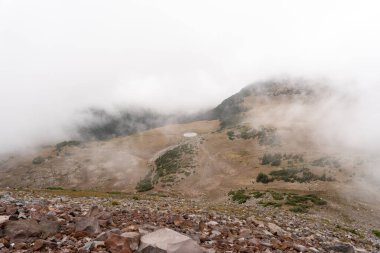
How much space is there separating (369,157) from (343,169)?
15.2 m

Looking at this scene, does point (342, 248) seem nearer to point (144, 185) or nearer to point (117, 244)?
point (117, 244)

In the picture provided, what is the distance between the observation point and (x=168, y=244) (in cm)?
1076

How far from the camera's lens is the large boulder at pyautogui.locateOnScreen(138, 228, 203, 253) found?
1061 cm

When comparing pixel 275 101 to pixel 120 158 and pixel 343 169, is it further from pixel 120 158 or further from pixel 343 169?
pixel 343 169

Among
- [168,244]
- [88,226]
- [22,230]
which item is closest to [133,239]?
[168,244]

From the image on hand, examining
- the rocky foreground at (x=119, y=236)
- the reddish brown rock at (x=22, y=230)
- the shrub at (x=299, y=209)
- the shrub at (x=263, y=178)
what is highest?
the reddish brown rock at (x=22, y=230)

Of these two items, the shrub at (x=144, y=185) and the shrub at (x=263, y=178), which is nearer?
the shrub at (x=263, y=178)

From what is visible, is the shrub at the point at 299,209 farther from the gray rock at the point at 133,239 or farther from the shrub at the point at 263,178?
the gray rock at the point at 133,239

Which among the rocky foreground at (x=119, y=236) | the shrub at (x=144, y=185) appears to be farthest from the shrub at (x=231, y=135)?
the rocky foreground at (x=119, y=236)

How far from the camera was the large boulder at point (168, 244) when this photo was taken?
34.8ft

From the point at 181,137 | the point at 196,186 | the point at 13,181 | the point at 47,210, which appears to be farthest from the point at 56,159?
the point at 47,210

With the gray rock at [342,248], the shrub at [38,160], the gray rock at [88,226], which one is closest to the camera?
the gray rock at [88,226]

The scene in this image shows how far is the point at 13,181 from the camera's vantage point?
14438cm

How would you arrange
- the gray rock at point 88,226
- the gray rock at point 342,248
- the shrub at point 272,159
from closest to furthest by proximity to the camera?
1. the gray rock at point 88,226
2. the gray rock at point 342,248
3. the shrub at point 272,159
